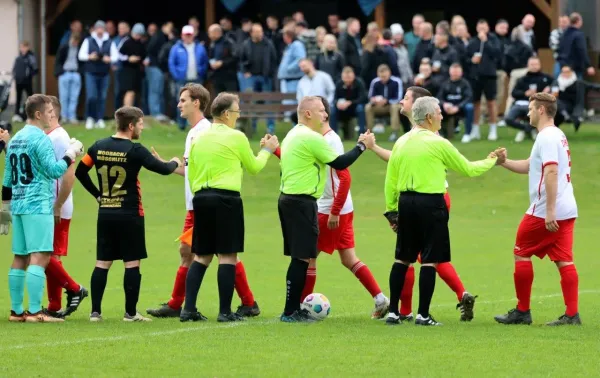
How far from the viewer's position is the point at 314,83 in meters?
26.0

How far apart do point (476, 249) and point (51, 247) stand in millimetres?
7563

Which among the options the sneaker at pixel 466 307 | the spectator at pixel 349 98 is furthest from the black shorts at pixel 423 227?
the spectator at pixel 349 98

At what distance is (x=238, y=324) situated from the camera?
11625 mm

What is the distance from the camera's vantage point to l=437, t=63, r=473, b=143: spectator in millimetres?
25938

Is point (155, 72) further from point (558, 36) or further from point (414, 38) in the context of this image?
point (558, 36)

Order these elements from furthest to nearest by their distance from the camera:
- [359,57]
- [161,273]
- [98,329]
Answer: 1. [359,57]
2. [161,273]
3. [98,329]

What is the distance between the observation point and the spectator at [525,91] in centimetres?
2572

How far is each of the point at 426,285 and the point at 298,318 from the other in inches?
47.1

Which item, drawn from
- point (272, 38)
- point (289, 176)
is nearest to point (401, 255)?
point (289, 176)

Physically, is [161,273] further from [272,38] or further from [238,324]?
[272,38]

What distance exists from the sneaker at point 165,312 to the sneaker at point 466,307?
2.62 meters

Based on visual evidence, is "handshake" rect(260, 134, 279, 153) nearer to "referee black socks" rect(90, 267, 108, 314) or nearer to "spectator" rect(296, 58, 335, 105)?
"referee black socks" rect(90, 267, 108, 314)

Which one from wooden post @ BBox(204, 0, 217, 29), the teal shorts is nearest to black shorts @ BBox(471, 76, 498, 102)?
wooden post @ BBox(204, 0, 217, 29)

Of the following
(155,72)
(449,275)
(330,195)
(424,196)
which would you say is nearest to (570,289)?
(449,275)
